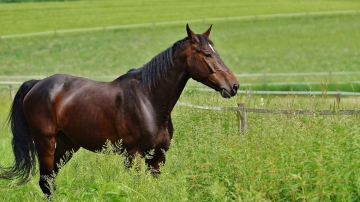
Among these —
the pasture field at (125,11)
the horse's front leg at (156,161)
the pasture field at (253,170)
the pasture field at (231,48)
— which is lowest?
the pasture field at (125,11)

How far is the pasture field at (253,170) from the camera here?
6.38 metres

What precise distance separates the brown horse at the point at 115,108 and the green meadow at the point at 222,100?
311 mm

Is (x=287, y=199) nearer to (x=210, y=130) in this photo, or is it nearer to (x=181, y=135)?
(x=210, y=130)

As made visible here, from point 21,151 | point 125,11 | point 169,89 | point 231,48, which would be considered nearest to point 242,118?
point 169,89

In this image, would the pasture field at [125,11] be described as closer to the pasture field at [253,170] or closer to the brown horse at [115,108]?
the brown horse at [115,108]

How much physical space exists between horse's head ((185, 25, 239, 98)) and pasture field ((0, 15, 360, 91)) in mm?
23419

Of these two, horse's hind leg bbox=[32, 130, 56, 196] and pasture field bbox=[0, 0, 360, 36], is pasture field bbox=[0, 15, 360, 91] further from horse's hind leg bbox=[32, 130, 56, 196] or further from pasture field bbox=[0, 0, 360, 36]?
horse's hind leg bbox=[32, 130, 56, 196]

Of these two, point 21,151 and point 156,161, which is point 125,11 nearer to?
point 21,151

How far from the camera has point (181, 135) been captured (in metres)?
10.4

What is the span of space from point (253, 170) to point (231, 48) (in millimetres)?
38873

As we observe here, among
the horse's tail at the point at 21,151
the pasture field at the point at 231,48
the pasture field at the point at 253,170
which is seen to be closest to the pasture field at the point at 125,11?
the pasture field at the point at 231,48

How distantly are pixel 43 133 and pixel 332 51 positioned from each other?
34350mm

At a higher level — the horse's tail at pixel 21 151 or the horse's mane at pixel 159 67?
the horse's mane at pixel 159 67

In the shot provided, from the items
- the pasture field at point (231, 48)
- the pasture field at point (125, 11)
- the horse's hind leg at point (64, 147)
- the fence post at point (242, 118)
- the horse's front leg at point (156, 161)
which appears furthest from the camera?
the pasture field at point (125, 11)
